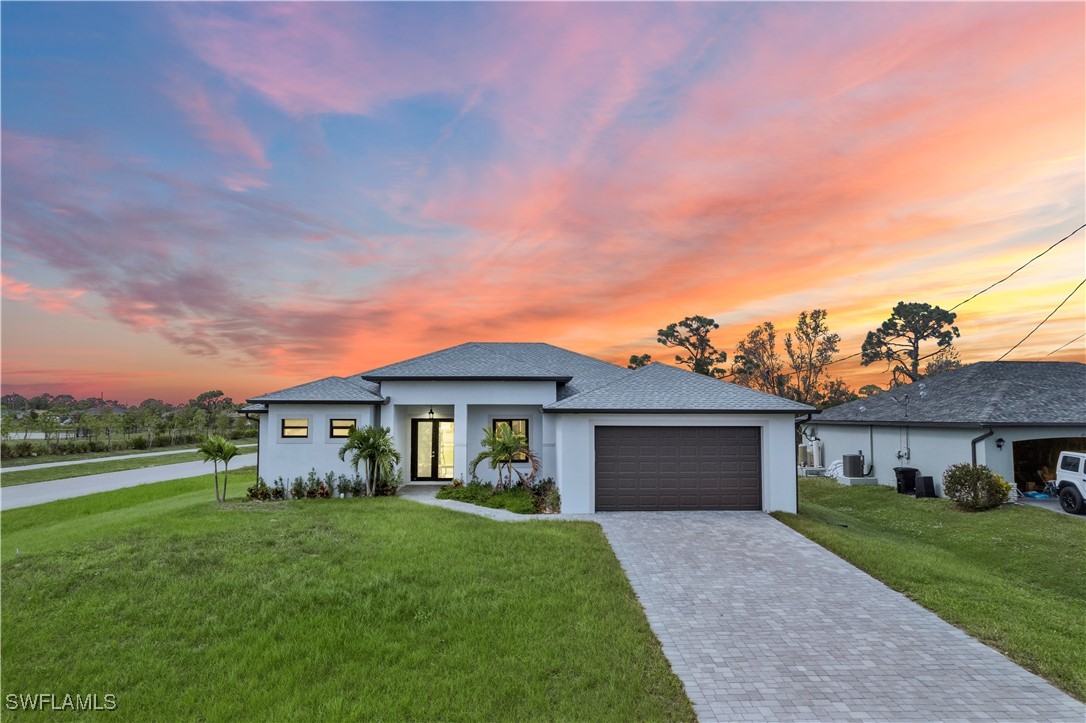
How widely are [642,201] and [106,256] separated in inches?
754

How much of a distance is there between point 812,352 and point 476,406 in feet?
103

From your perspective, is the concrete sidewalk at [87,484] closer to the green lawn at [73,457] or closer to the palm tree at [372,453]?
the green lawn at [73,457]

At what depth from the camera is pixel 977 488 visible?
629 inches

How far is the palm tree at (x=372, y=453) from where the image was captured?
1594 centimetres

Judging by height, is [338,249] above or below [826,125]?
below

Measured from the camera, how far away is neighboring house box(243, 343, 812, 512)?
1377 centimetres

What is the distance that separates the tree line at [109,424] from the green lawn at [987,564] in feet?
93.2

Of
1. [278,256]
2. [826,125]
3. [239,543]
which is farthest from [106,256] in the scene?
[826,125]

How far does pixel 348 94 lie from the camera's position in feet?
46.8

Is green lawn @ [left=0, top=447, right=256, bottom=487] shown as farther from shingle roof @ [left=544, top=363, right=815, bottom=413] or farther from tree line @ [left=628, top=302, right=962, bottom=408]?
tree line @ [left=628, top=302, right=962, bottom=408]

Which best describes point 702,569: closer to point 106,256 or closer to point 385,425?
point 385,425

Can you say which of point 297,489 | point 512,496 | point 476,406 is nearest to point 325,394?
point 297,489

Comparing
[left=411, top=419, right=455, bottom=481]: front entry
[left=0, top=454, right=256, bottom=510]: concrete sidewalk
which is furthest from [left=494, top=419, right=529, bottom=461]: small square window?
[left=0, top=454, right=256, bottom=510]: concrete sidewalk

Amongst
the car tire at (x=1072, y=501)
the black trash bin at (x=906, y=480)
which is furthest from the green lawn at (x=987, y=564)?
the black trash bin at (x=906, y=480)
